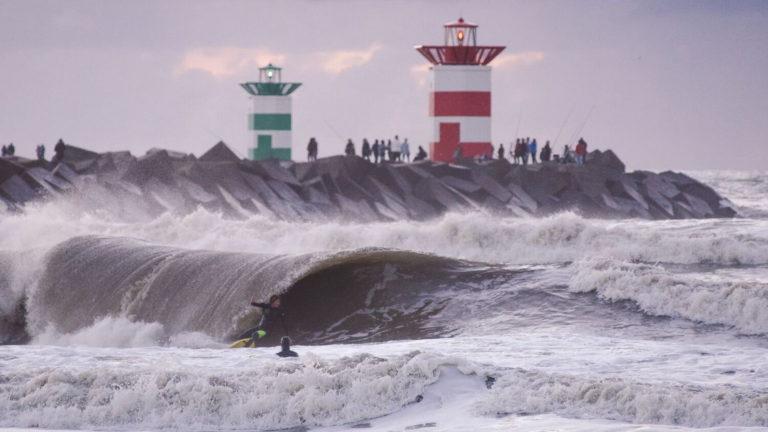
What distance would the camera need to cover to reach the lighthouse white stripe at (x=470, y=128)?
37.2m

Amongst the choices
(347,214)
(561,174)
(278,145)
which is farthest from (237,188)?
(561,174)

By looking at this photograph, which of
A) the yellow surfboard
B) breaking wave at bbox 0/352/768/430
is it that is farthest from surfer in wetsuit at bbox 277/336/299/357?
the yellow surfboard

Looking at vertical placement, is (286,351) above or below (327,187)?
below

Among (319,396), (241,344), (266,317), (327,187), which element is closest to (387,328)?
(266,317)

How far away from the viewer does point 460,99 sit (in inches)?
1459

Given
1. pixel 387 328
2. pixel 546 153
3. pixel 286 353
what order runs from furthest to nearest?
pixel 546 153 < pixel 387 328 < pixel 286 353

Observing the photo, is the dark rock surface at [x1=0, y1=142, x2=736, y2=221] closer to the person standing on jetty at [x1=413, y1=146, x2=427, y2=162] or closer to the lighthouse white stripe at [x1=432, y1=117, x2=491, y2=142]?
the lighthouse white stripe at [x1=432, y1=117, x2=491, y2=142]

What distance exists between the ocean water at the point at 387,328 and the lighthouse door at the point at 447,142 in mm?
11403

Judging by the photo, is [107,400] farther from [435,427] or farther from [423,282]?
[423,282]

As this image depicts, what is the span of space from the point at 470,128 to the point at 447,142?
2.54 ft

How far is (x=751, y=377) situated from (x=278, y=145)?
31660mm

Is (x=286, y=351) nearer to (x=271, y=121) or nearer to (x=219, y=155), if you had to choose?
(x=219, y=155)

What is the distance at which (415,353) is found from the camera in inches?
408

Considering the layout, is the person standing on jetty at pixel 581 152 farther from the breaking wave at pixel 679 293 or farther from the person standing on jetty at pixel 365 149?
the breaking wave at pixel 679 293
